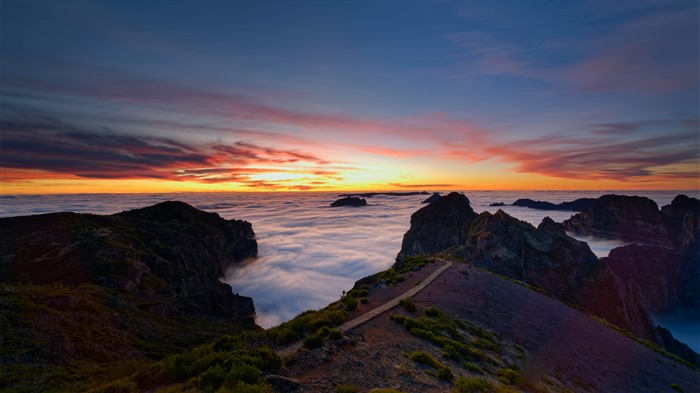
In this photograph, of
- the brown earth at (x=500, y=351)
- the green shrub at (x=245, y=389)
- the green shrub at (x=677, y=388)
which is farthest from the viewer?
the green shrub at (x=677, y=388)

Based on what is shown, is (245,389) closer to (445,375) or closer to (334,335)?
(334,335)

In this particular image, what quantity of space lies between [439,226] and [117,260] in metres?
106

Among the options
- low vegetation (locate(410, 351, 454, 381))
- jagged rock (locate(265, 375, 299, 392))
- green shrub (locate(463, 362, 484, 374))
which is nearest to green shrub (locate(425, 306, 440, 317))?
green shrub (locate(463, 362, 484, 374))

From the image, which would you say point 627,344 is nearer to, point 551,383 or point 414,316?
point 551,383

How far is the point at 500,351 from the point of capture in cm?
2281

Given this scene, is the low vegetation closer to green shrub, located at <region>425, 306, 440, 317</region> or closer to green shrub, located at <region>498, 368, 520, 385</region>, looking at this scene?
green shrub, located at <region>498, 368, 520, 385</region>

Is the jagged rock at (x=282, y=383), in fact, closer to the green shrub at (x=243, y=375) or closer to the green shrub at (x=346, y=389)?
the green shrub at (x=243, y=375)

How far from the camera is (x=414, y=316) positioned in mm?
24891

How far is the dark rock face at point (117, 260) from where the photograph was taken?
60.9 m

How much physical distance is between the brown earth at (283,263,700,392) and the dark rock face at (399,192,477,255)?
7533 centimetres

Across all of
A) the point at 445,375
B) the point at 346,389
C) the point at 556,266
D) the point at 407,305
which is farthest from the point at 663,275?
the point at 346,389

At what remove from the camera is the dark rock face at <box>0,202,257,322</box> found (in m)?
60.9

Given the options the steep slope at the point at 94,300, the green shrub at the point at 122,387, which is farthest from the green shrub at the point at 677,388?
the steep slope at the point at 94,300

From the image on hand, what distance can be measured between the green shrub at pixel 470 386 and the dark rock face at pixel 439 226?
4229 inches
